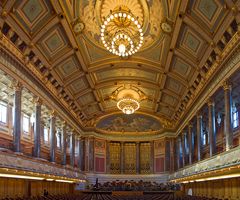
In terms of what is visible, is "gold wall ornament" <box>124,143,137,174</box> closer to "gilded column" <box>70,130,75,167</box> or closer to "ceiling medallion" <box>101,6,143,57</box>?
"gilded column" <box>70,130,75,167</box>

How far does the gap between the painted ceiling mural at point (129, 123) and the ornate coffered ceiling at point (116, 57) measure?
6685 mm

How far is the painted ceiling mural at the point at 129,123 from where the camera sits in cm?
3909

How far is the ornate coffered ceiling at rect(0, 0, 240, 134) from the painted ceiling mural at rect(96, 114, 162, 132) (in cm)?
669

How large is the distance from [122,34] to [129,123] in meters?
20.5

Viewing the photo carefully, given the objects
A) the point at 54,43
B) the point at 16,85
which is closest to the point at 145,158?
the point at 54,43

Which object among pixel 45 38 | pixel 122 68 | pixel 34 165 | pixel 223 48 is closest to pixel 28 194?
pixel 34 165

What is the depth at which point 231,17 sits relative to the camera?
51.2 ft

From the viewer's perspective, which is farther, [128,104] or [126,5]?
[128,104]

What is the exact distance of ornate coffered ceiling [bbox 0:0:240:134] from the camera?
17.0 metres

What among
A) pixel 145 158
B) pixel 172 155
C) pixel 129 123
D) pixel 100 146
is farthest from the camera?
pixel 129 123

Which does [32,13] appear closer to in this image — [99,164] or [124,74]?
[124,74]

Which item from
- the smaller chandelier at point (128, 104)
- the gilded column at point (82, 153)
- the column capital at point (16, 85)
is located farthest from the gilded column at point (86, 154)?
the column capital at point (16, 85)

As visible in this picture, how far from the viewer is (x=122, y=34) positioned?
68.2ft

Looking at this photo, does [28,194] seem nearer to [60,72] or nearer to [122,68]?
[60,72]
